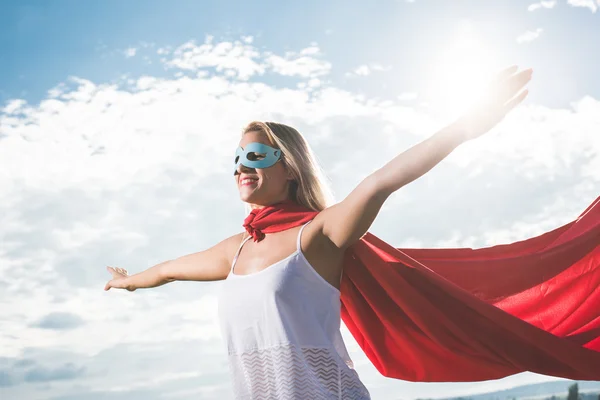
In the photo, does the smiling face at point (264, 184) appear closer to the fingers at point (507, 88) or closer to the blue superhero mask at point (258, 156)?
the blue superhero mask at point (258, 156)

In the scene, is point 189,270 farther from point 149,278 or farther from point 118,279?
point 118,279

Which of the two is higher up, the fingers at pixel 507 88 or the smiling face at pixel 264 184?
the smiling face at pixel 264 184

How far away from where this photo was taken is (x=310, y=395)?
336cm

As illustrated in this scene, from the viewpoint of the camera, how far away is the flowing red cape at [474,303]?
3.88 meters

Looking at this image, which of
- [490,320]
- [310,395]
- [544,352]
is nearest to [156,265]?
[310,395]

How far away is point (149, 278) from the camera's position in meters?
4.76

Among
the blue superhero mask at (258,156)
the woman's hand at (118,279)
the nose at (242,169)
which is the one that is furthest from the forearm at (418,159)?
the woman's hand at (118,279)

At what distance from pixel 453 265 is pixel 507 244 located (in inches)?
13.9

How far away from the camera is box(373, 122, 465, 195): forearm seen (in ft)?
9.91

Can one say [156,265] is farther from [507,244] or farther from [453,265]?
[507,244]

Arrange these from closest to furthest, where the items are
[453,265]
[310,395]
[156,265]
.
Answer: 1. [310,395]
2. [453,265]
3. [156,265]

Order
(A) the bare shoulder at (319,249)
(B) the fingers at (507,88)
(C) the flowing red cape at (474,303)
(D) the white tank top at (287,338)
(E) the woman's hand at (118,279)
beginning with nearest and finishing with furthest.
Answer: (B) the fingers at (507,88)
(D) the white tank top at (287,338)
(A) the bare shoulder at (319,249)
(C) the flowing red cape at (474,303)
(E) the woman's hand at (118,279)

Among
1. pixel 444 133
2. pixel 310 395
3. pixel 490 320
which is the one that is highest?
pixel 444 133

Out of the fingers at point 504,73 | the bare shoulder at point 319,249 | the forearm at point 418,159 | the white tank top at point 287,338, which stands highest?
the fingers at point 504,73
